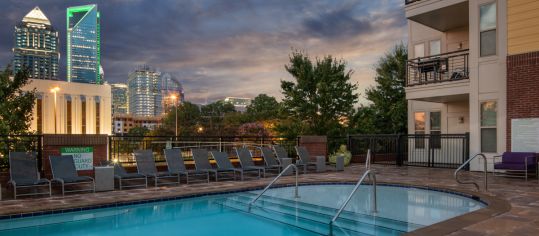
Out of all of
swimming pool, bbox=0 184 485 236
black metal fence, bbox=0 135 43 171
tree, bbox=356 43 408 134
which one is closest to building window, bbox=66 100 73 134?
black metal fence, bbox=0 135 43 171

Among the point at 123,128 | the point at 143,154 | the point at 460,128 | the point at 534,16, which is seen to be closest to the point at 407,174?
the point at 460,128

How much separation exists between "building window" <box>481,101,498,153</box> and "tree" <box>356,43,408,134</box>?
8.13 meters

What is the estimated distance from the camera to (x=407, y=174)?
13227 millimetres

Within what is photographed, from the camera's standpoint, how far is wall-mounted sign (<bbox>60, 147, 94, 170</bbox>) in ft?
34.0

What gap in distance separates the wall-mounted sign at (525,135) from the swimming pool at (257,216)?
4.70m

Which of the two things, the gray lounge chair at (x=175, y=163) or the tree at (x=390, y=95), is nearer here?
the gray lounge chair at (x=175, y=163)

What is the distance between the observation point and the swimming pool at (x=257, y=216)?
22.2ft

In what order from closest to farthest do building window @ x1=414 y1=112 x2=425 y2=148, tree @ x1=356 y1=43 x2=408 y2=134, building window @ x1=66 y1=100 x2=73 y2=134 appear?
building window @ x1=414 y1=112 x2=425 y2=148 < tree @ x1=356 y1=43 x2=408 y2=134 < building window @ x1=66 y1=100 x2=73 y2=134

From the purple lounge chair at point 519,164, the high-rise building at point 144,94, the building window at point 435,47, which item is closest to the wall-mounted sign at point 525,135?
the purple lounge chair at point 519,164

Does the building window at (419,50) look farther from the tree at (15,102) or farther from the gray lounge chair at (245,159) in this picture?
the tree at (15,102)

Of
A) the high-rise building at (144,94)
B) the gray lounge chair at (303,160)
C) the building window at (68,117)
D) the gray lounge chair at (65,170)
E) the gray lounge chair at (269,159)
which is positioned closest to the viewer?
the gray lounge chair at (65,170)

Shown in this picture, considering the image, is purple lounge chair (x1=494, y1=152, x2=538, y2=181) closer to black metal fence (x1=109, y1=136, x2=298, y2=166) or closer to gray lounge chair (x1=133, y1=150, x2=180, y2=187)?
black metal fence (x1=109, y1=136, x2=298, y2=166)

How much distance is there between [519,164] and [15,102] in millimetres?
16937

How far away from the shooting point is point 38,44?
11244 cm
